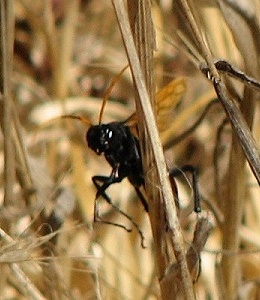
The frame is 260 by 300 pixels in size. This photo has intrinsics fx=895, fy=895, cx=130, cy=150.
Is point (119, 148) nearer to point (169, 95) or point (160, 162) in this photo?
point (169, 95)

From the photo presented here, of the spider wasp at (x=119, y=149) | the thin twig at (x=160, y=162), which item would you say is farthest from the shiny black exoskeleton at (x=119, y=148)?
the thin twig at (x=160, y=162)

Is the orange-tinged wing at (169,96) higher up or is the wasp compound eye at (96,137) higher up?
the orange-tinged wing at (169,96)

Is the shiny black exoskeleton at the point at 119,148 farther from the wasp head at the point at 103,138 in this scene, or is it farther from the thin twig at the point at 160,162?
the thin twig at the point at 160,162

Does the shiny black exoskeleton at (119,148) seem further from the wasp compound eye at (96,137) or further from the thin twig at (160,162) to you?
the thin twig at (160,162)

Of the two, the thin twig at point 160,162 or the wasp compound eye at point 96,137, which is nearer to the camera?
Answer: the thin twig at point 160,162

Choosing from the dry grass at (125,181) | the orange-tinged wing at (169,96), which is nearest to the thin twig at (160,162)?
the dry grass at (125,181)

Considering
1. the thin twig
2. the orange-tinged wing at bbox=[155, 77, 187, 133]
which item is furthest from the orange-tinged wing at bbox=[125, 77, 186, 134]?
the thin twig

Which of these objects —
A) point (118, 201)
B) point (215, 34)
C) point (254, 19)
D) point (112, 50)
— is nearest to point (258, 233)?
point (118, 201)
